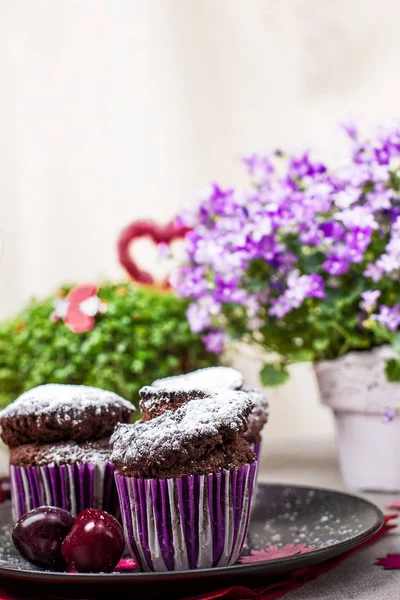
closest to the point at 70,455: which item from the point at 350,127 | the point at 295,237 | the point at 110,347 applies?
the point at 110,347

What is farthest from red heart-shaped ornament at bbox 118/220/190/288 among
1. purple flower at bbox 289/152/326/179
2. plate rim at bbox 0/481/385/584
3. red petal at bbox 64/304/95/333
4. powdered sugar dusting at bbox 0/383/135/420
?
plate rim at bbox 0/481/385/584

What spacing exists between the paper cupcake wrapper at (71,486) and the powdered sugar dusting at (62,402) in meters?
0.08

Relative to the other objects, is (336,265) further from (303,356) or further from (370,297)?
(303,356)

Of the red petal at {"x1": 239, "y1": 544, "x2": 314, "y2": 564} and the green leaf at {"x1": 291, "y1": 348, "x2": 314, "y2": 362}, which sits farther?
the green leaf at {"x1": 291, "y1": 348, "x2": 314, "y2": 362}

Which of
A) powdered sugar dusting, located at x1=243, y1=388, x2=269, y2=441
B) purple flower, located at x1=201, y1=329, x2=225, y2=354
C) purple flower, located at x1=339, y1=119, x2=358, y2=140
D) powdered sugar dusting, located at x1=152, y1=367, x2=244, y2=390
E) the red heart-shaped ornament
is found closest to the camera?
powdered sugar dusting, located at x1=152, y1=367, x2=244, y2=390

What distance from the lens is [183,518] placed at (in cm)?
90

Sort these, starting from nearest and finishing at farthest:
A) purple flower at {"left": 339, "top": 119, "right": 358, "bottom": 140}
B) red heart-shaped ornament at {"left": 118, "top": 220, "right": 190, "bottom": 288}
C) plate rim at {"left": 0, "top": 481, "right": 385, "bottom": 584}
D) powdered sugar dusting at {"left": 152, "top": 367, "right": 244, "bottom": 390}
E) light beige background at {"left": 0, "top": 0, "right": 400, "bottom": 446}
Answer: plate rim at {"left": 0, "top": 481, "right": 385, "bottom": 584} < powdered sugar dusting at {"left": 152, "top": 367, "right": 244, "bottom": 390} < purple flower at {"left": 339, "top": 119, "right": 358, "bottom": 140} < red heart-shaped ornament at {"left": 118, "top": 220, "right": 190, "bottom": 288} < light beige background at {"left": 0, "top": 0, "right": 400, "bottom": 446}

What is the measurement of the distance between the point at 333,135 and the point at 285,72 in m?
0.28

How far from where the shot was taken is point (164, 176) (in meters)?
2.69

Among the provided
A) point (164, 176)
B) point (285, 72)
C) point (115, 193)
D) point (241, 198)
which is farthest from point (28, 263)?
point (241, 198)

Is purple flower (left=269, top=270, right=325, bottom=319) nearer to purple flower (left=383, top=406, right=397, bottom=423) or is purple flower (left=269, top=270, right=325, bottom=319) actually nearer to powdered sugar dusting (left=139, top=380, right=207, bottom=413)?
purple flower (left=383, top=406, right=397, bottom=423)

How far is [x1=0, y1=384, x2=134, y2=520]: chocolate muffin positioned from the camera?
1.06 meters

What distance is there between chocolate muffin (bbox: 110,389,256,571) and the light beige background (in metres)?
1.71

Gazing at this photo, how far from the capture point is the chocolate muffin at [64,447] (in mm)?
1060
